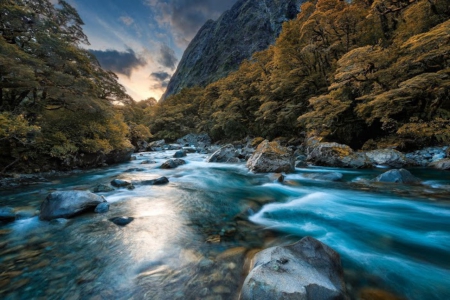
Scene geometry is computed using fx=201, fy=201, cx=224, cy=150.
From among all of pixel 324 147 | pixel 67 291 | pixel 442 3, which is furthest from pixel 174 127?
pixel 67 291

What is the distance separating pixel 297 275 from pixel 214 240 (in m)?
1.60

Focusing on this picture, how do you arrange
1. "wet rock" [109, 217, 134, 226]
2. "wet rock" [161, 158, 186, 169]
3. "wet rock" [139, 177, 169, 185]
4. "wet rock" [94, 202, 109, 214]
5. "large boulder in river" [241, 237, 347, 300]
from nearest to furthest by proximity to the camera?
1. "large boulder in river" [241, 237, 347, 300]
2. "wet rock" [109, 217, 134, 226]
3. "wet rock" [94, 202, 109, 214]
4. "wet rock" [139, 177, 169, 185]
5. "wet rock" [161, 158, 186, 169]

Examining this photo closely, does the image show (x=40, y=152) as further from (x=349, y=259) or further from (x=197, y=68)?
(x=197, y=68)

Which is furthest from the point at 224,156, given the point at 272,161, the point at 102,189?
the point at 102,189

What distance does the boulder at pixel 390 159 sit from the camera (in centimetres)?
799

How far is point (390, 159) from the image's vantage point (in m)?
8.20

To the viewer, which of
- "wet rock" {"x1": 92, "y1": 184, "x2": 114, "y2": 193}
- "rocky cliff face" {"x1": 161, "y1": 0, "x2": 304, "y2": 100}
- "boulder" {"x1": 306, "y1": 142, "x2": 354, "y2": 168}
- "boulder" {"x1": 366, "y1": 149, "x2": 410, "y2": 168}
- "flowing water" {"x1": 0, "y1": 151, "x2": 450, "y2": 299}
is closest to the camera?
"flowing water" {"x1": 0, "y1": 151, "x2": 450, "y2": 299}

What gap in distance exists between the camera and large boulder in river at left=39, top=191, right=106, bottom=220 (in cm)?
391

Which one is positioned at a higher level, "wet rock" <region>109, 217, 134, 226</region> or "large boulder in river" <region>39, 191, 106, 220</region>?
"large boulder in river" <region>39, 191, 106, 220</region>

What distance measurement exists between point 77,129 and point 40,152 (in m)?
1.54

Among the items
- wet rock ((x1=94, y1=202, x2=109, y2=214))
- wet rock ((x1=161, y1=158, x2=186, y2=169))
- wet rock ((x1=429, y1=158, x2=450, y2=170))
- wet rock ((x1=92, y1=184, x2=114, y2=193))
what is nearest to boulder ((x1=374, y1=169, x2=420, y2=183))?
wet rock ((x1=429, y1=158, x2=450, y2=170))

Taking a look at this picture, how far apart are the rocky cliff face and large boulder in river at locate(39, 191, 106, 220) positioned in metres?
60.5

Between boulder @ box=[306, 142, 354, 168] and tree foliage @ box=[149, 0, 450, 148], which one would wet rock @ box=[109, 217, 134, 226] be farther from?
tree foliage @ box=[149, 0, 450, 148]

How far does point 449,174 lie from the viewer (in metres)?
6.30
